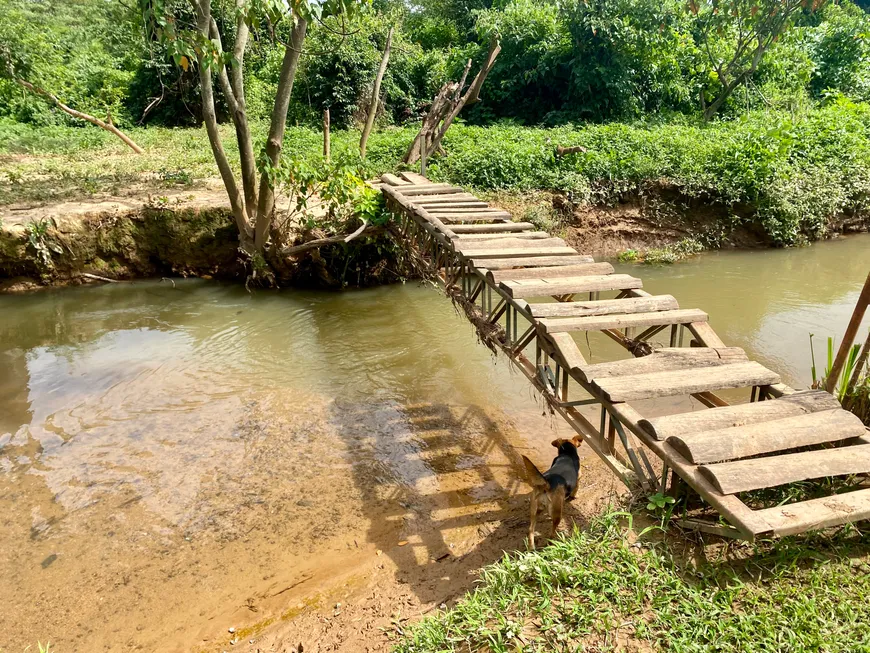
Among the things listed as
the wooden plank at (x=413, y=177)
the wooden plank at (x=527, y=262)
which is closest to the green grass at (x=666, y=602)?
the wooden plank at (x=527, y=262)

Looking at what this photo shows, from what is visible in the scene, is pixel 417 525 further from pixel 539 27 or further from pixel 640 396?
pixel 539 27

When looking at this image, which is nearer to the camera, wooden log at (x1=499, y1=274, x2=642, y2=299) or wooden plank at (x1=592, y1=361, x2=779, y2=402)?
wooden plank at (x1=592, y1=361, x2=779, y2=402)

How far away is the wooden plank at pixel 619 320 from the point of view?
3.62 metres

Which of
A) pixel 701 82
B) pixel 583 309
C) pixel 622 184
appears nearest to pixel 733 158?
pixel 622 184

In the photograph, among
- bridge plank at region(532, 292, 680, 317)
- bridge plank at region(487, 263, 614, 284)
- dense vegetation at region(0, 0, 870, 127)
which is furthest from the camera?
dense vegetation at region(0, 0, 870, 127)

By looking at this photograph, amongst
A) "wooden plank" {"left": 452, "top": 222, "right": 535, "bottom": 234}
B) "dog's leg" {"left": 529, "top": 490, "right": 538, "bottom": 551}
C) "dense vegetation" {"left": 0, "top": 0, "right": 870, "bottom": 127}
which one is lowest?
"dog's leg" {"left": 529, "top": 490, "right": 538, "bottom": 551}

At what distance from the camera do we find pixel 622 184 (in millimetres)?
10695

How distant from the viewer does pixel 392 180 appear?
9570 mm

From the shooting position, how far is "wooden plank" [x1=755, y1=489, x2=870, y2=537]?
2223mm

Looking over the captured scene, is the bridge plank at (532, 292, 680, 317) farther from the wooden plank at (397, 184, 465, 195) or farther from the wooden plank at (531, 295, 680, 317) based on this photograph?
the wooden plank at (397, 184, 465, 195)

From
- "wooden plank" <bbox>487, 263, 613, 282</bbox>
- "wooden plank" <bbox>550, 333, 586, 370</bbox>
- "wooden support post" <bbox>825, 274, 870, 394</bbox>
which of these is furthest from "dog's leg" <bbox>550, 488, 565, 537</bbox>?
"wooden support post" <bbox>825, 274, 870, 394</bbox>

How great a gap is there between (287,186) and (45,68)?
37.2ft

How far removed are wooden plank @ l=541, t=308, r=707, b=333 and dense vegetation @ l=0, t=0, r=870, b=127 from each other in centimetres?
1186

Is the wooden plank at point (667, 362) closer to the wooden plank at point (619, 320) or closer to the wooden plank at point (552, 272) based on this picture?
the wooden plank at point (619, 320)
